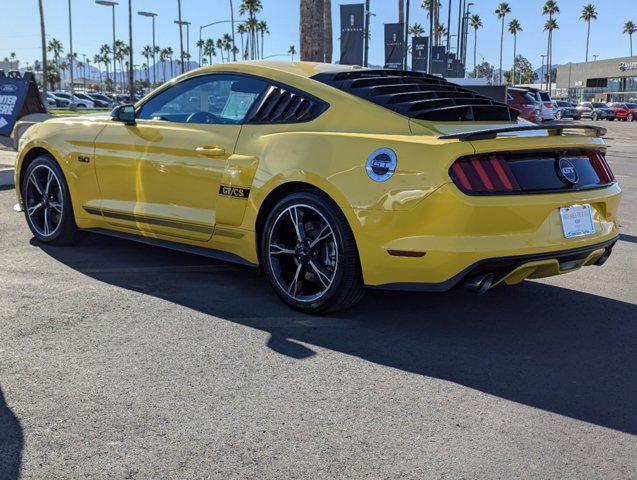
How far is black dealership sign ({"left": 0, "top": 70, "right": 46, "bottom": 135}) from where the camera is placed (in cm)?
1648

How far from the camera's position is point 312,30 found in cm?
1399

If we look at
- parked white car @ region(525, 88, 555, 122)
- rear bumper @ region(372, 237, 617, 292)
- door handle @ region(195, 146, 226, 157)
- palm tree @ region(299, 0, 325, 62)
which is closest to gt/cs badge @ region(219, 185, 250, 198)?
door handle @ region(195, 146, 226, 157)

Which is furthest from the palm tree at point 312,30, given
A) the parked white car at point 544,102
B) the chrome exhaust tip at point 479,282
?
the parked white car at point 544,102

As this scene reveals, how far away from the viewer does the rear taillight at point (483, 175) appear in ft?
12.6

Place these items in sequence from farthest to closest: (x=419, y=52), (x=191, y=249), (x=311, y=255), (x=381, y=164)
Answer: (x=419, y=52) → (x=191, y=249) → (x=311, y=255) → (x=381, y=164)

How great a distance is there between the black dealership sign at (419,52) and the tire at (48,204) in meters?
22.0

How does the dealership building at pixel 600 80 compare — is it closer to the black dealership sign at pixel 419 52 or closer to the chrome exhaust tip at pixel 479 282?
the black dealership sign at pixel 419 52

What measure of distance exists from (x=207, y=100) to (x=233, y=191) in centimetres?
86

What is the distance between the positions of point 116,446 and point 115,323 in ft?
5.16

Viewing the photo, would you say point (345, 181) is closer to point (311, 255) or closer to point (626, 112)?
point (311, 255)

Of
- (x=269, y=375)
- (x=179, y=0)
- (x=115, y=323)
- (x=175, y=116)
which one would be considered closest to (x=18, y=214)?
(x=175, y=116)

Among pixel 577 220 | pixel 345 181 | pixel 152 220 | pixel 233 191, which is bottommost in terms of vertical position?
pixel 152 220

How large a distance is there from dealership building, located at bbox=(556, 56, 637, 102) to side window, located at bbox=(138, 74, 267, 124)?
91.5 metres

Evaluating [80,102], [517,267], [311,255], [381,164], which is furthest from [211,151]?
[80,102]
